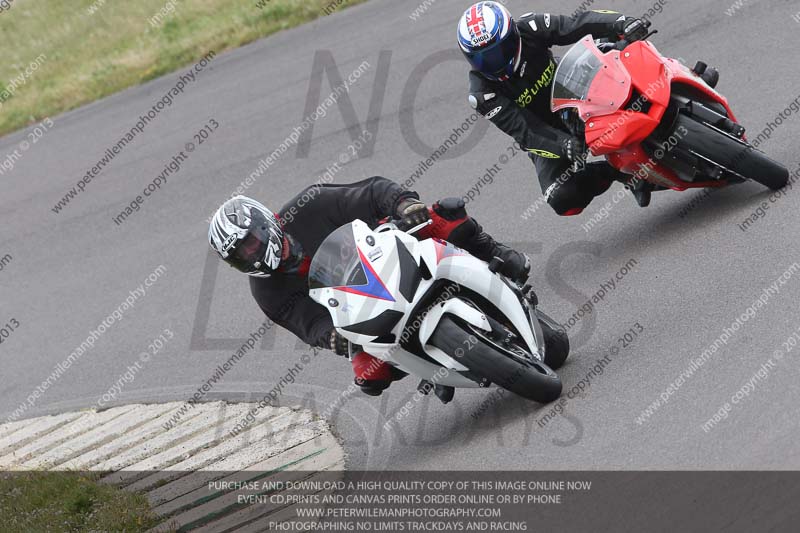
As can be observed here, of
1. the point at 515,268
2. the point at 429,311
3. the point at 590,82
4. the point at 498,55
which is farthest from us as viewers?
the point at 498,55

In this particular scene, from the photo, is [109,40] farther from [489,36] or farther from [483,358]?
[483,358]

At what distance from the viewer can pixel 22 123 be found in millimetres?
16453

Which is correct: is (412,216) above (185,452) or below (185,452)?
above

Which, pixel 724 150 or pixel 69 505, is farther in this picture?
pixel 69 505

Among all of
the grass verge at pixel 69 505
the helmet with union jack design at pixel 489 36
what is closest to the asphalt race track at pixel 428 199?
the grass verge at pixel 69 505

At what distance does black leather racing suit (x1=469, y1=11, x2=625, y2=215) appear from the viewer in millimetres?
8258

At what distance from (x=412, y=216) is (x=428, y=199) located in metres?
3.89

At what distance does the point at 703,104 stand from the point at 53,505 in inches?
210

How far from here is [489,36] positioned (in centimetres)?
787

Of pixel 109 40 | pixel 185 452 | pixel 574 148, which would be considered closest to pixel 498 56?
pixel 574 148

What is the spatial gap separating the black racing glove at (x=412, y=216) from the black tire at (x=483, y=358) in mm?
695

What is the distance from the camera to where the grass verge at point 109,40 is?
16219 millimetres

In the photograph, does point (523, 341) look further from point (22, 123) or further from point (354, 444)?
point (22, 123)

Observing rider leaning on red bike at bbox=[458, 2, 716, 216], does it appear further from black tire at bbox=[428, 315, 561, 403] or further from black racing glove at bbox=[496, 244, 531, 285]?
black tire at bbox=[428, 315, 561, 403]
